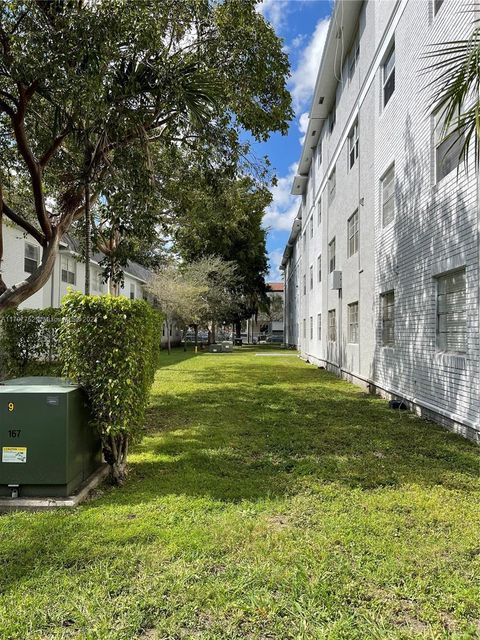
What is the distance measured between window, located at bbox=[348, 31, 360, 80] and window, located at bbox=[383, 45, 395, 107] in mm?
3027

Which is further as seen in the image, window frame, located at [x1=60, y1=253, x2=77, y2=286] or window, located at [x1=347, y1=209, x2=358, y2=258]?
window frame, located at [x1=60, y1=253, x2=77, y2=286]

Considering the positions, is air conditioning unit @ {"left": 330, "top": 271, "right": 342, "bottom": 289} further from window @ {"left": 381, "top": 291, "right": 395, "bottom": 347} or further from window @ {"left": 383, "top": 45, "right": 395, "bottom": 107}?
window @ {"left": 383, "top": 45, "right": 395, "bottom": 107}

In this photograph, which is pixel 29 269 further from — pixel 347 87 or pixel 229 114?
pixel 347 87

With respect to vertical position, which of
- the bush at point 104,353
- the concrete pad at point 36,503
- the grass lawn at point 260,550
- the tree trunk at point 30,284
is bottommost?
the grass lawn at point 260,550

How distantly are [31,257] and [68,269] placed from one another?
9.14ft

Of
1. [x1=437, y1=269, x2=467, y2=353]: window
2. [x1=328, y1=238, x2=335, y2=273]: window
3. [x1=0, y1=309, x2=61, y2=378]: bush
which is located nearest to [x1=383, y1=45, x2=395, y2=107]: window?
[x1=437, y1=269, x2=467, y2=353]: window

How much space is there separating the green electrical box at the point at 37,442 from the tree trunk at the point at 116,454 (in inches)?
19.7

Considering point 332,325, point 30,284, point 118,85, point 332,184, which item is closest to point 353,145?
point 332,184

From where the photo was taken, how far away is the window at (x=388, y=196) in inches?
379

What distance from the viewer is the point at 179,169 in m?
10.6

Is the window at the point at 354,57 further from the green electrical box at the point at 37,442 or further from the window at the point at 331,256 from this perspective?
the green electrical box at the point at 37,442

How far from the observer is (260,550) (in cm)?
296

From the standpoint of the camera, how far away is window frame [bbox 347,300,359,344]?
521 inches

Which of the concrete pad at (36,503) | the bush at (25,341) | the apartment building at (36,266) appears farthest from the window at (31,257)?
the concrete pad at (36,503)
